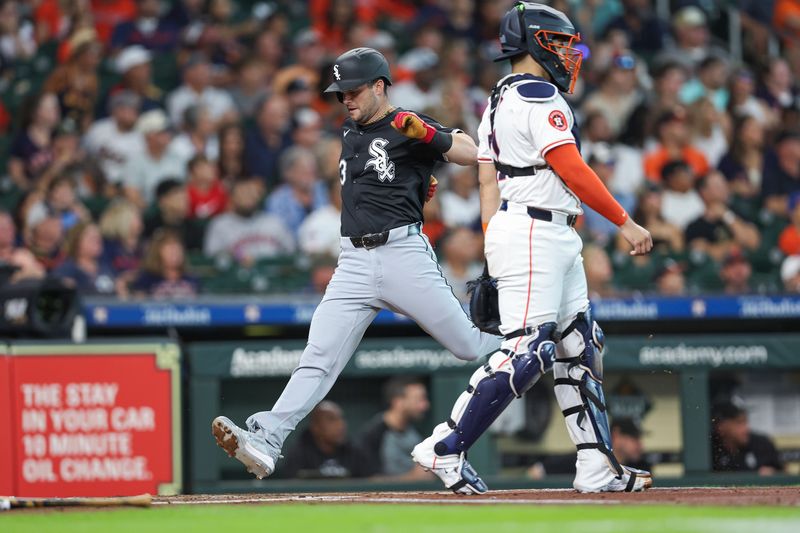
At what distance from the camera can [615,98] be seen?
1262cm

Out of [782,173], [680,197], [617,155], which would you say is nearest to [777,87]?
[782,173]

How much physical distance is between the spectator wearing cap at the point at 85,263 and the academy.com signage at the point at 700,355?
3.62 m

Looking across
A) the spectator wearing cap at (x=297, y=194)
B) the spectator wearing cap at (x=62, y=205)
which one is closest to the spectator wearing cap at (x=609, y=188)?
the spectator wearing cap at (x=297, y=194)

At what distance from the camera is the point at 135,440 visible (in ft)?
27.3

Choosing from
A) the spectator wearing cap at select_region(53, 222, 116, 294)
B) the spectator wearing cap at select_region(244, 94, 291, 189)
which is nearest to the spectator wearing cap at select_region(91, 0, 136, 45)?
the spectator wearing cap at select_region(244, 94, 291, 189)

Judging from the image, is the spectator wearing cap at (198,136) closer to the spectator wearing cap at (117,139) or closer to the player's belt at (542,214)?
the spectator wearing cap at (117,139)

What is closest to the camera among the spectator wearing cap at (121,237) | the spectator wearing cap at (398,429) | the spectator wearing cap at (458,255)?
the spectator wearing cap at (398,429)

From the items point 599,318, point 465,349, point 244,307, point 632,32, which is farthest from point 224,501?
point 632,32

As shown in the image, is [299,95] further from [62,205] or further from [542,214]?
[542,214]

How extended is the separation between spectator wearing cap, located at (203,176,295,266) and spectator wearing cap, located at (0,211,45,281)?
56.6 inches

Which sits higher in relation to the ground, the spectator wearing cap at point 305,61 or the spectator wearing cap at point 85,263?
the spectator wearing cap at point 305,61

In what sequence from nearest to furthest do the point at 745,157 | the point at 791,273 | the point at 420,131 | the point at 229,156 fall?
the point at 420,131
the point at 791,273
the point at 229,156
the point at 745,157

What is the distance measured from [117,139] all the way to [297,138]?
1452mm

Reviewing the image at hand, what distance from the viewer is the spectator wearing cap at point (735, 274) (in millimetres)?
10258
